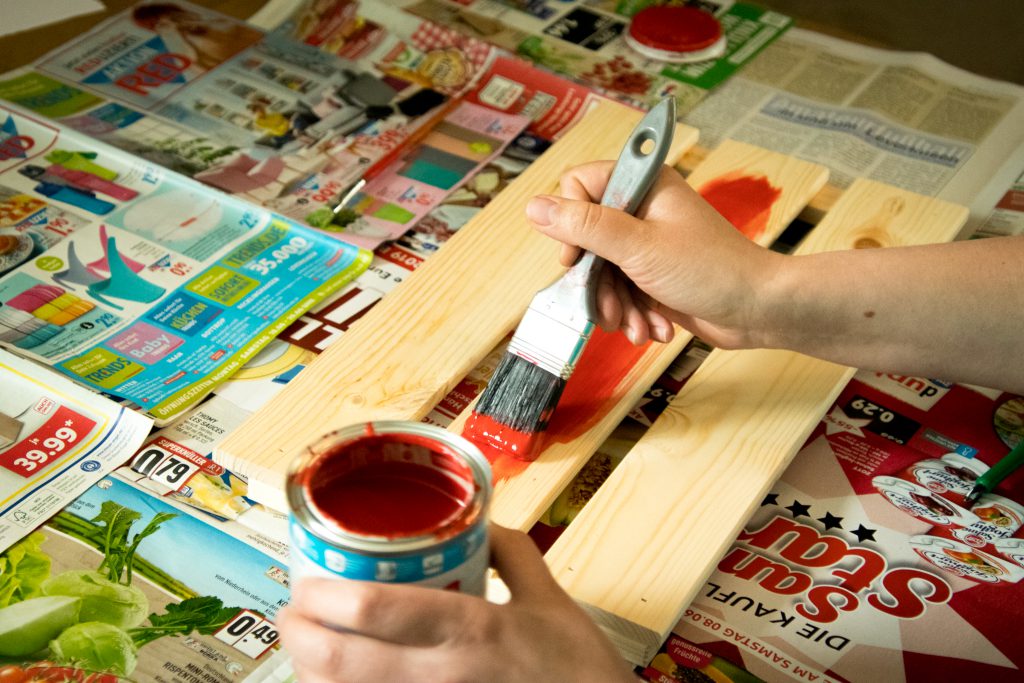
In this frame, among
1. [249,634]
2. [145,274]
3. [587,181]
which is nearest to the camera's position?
[249,634]

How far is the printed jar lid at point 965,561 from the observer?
973mm

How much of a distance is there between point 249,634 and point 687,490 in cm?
41

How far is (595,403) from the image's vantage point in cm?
108

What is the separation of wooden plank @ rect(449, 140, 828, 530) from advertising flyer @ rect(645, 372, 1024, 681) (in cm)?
17

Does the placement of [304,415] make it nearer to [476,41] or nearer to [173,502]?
[173,502]

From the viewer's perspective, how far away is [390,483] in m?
0.62

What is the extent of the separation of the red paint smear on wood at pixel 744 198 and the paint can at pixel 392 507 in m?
0.77

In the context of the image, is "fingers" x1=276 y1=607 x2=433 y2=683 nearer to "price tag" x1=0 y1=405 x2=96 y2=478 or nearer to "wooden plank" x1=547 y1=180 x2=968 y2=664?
"wooden plank" x1=547 y1=180 x2=968 y2=664

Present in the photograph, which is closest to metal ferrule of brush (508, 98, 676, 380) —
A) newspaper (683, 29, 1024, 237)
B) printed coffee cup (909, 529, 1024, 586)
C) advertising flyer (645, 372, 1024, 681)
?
advertising flyer (645, 372, 1024, 681)

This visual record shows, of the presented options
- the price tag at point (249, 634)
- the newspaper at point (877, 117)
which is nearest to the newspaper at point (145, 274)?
the price tag at point (249, 634)

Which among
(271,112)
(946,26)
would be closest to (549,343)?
(271,112)

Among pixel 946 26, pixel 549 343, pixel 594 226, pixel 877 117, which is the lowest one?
pixel 946 26

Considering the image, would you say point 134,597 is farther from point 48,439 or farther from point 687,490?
point 687,490

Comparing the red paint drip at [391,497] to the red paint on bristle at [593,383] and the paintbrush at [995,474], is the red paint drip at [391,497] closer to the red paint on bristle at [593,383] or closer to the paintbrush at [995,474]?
the red paint on bristle at [593,383]
